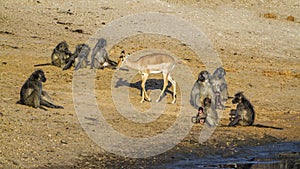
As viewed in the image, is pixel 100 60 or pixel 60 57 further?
pixel 100 60

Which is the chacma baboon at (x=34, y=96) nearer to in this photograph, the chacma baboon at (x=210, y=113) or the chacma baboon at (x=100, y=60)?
the chacma baboon at (x=210, y=113)

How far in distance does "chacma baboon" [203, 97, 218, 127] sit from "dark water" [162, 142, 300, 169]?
143 cm

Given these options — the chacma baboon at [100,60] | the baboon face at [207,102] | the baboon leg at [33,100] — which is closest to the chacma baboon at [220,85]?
the baboon face at [207,102]

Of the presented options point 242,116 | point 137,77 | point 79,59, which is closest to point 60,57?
point 79,59

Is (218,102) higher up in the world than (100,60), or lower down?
lower down

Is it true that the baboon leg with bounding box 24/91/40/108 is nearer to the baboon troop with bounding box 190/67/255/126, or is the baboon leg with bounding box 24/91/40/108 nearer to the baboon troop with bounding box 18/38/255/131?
the baboon troop with bounding box 18/38/255/131

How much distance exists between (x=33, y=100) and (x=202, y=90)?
4194mm

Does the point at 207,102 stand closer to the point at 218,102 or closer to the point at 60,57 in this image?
the point at 218,102

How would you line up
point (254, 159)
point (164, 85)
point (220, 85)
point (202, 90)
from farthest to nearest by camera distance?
point (220, 85)
point (164, 85)
point (202, 90)
point (254, 159)

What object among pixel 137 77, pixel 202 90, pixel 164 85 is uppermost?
pixel 137 77

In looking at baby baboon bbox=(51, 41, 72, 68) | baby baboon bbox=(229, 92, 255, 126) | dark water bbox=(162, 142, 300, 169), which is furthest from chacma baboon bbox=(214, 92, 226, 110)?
baby baboon bbox=(51, 41, 72, 68)

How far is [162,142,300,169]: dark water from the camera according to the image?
11789mm

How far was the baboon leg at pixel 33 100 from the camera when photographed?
46.2 feet

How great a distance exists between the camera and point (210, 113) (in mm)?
14695
